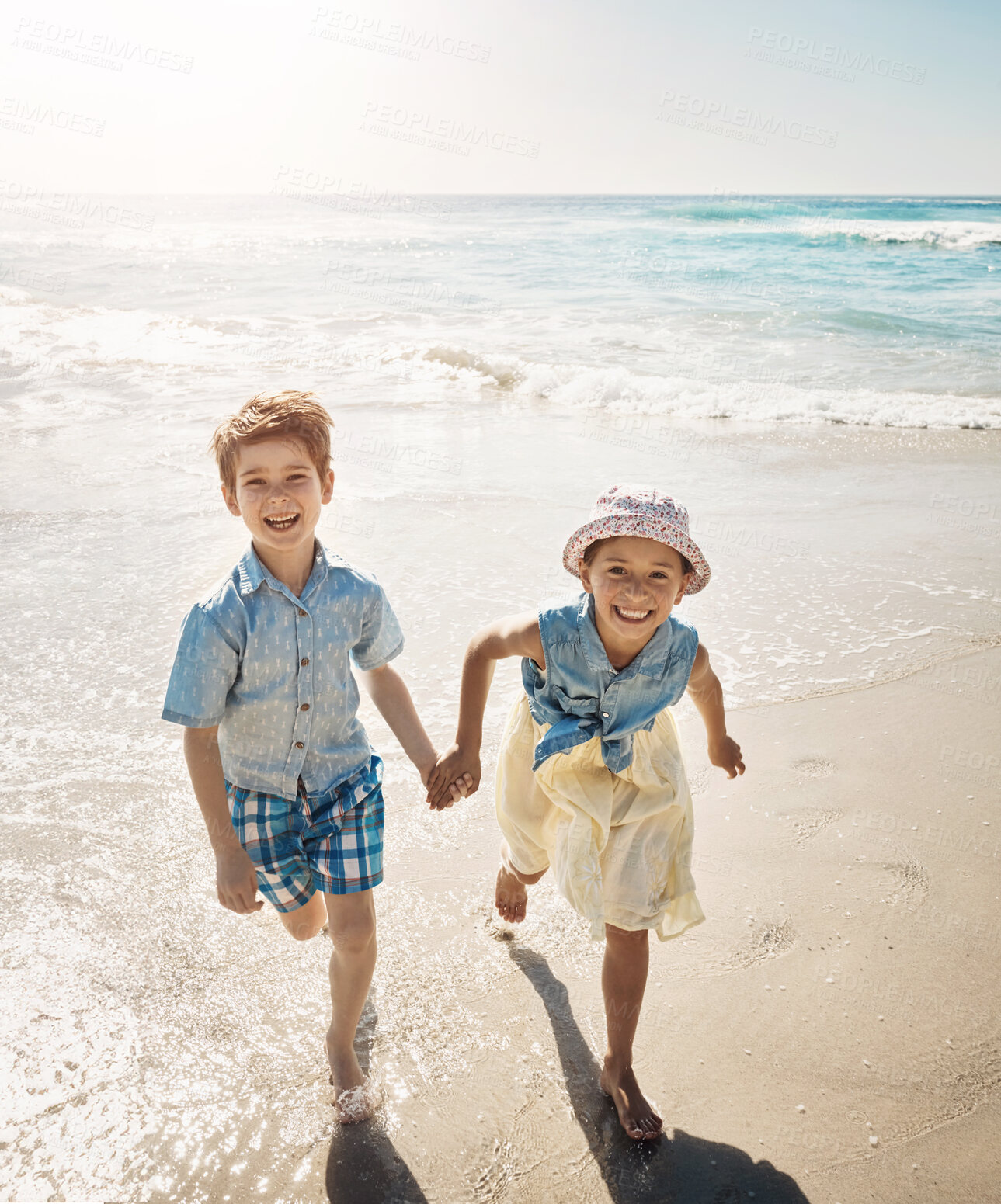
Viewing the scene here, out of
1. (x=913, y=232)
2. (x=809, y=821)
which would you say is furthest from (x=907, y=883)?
(x=913, y=232)

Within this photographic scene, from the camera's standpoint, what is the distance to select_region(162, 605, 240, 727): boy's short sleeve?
1934 mm

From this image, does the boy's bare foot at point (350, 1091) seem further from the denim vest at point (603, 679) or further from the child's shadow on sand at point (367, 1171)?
the denim vest at point (603, 679)

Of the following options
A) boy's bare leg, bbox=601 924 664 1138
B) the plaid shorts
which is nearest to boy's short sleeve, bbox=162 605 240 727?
the plaid shorts

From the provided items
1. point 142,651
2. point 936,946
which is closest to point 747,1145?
point 936,946

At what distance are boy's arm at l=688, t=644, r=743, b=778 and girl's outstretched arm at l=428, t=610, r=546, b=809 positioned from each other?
0.42 metres

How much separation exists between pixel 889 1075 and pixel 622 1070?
672mm

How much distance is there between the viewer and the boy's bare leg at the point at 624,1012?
2.04m

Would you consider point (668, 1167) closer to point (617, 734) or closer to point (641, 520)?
point (617, 734)

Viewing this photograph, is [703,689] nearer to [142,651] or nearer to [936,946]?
[936,946]

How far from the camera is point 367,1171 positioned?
1.93 m

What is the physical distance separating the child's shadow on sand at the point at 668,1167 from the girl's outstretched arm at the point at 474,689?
78 centimetres

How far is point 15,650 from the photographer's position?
4.03 metres

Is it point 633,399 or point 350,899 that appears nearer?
point 350,899

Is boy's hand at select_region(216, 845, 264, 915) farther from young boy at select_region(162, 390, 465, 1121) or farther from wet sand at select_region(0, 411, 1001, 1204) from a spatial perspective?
wet sand at select_region(0, 411, 1001, 1204)
